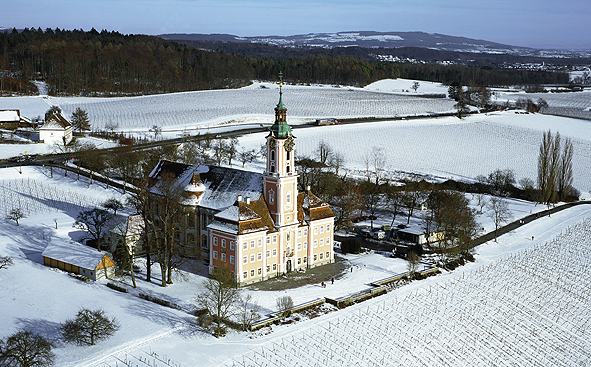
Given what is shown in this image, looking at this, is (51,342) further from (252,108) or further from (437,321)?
(252,108)

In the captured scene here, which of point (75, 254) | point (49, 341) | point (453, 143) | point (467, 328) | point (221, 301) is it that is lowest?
point (467, 328)

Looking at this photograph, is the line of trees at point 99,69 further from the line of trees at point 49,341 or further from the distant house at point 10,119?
the line of trees at point 49,341

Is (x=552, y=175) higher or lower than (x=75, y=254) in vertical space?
higher

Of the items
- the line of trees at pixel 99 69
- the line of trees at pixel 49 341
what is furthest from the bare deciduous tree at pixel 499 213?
the line of trees at pixel 99 69

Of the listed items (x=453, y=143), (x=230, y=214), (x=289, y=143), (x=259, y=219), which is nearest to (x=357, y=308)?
(x=259, y=219)

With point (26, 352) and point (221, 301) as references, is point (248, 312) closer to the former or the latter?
point (221, 301)

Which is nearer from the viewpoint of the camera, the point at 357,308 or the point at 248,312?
the point at 248,312

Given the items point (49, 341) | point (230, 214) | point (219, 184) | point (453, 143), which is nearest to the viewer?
point (49, 341)
